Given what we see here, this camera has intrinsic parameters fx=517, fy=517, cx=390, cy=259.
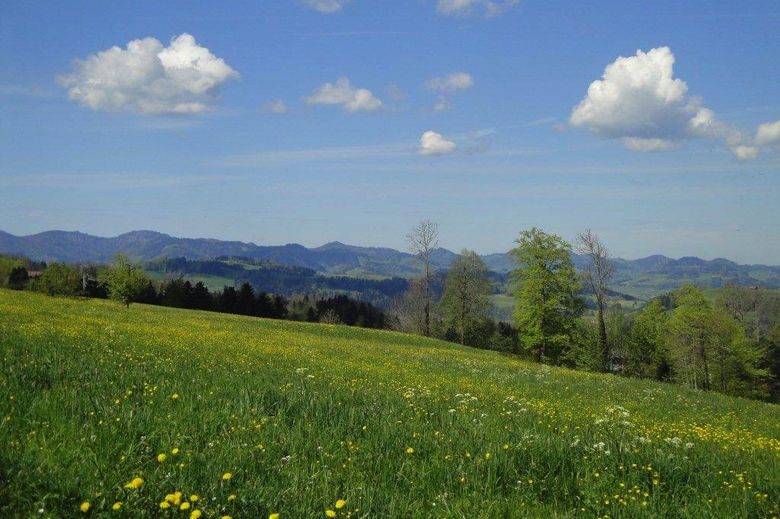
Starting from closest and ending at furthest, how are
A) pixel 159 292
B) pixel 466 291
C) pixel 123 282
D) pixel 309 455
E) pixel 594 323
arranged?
pixel 309 455
pixel 123 282
pixel 594 323
pixel 466 291
pixel 159 292

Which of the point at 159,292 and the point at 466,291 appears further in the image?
the point at 159,292

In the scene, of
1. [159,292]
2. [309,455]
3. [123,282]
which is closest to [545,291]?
[123,282]

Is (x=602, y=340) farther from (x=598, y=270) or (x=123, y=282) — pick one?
(x=123, y=282)

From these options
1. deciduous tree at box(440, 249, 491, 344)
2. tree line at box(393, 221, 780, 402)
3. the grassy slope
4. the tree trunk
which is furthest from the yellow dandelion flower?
deciduous tree at box(440, 249, 491, 344)

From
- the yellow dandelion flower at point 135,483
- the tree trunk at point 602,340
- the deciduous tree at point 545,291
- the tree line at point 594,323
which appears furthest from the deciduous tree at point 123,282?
the yellow dandelion flower at point 135,483

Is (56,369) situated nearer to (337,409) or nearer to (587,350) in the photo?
(337,409)

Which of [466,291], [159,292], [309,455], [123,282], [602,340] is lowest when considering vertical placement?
[602,340]

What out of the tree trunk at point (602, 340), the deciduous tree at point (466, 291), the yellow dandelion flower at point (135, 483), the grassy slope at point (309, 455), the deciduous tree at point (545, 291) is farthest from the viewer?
the deciduous tree at point (466, 291)

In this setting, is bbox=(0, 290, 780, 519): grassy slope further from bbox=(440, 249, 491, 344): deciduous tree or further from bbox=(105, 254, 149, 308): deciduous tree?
bbox=(440, 249, 491, 344): deciduous tree

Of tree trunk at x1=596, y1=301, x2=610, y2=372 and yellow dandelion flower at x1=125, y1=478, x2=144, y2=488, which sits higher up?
yellow dandelion flower at x1=125, y1=478, x2=144, y2=488

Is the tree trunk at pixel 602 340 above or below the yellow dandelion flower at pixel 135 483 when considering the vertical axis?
below

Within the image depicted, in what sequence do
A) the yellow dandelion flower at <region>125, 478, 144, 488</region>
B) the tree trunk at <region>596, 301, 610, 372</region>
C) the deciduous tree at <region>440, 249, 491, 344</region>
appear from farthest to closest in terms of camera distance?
the deciduous tree at <region>440, 249, 491, 344</region>
the tree trunk at <region>596, 301, 610, 372</region>
the yellow dandelion flower at <region>125, 478, 144, 488</region>

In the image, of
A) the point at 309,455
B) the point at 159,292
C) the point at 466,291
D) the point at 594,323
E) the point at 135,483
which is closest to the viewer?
the point at 135,483

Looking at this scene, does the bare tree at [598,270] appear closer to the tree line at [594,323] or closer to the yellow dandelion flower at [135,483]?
the tree line at [594,323]
